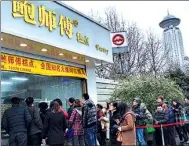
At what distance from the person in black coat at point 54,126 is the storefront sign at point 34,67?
268 cm

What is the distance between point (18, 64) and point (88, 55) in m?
3.18

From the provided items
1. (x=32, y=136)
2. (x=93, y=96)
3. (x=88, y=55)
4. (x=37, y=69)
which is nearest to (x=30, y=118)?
(x=32, y=136)

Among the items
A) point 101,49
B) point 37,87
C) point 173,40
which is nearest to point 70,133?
point 37,87

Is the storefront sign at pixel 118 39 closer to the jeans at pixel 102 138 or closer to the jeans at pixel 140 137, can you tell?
the jeans at pixel 102 138

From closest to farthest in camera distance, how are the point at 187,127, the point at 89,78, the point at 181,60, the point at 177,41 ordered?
the point at 187,127
the point at 89,78
the point at 181,60
the point at 177,41

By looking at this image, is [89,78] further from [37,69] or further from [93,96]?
[37,69]

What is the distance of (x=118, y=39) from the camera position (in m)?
16.2

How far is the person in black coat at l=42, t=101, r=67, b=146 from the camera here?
6.90 metres

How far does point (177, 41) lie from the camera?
143ft

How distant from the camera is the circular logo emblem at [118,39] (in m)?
16.2

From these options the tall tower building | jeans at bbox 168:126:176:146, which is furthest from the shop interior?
the tall tower building

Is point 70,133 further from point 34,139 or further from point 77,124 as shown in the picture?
point 34,139

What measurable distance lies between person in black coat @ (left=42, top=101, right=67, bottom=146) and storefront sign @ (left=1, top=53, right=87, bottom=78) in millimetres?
2677

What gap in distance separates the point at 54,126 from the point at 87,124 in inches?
75.2
